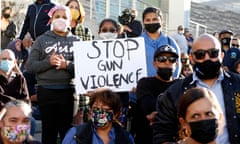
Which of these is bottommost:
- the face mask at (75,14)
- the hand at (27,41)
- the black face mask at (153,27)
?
the hand at (27,41)

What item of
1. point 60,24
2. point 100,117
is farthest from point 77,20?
point 100,117

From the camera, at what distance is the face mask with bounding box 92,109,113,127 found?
5430 millimetres

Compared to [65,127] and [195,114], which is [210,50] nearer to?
[195,114]

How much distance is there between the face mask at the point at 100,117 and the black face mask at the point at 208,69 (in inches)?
44.5

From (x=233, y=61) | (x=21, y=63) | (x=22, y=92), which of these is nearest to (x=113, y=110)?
(x=22, y=92)

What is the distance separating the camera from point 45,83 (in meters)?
6.57

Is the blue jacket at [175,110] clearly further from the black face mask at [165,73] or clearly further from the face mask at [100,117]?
the black face mask at [165,73]

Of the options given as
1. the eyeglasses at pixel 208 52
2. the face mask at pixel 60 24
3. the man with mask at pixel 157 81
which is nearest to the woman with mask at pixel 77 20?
the face mask at pixel 60 24

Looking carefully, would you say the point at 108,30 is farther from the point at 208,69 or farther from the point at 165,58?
the point at 208,69

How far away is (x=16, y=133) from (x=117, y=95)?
1.21 meters

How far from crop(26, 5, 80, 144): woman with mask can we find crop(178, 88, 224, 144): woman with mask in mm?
2797

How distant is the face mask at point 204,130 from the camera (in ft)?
12.2

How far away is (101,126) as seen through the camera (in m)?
5.45

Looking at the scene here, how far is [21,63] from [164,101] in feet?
16.9
